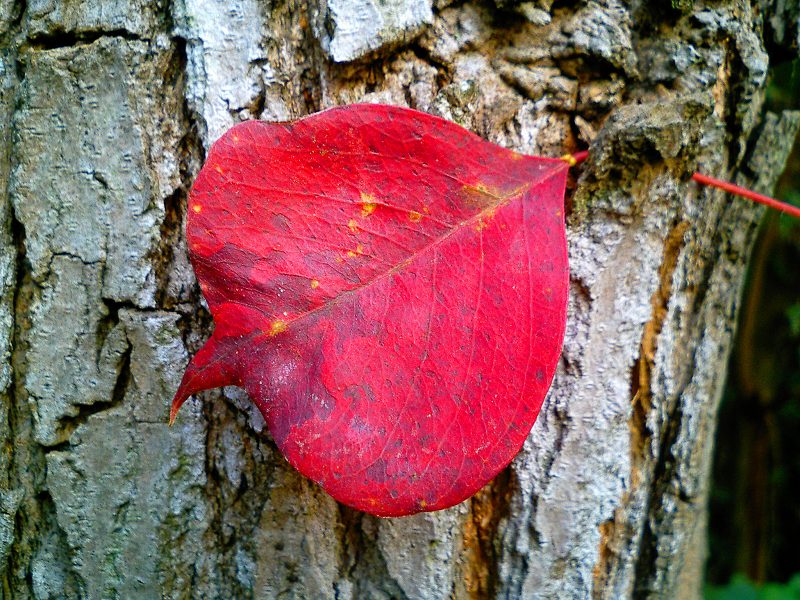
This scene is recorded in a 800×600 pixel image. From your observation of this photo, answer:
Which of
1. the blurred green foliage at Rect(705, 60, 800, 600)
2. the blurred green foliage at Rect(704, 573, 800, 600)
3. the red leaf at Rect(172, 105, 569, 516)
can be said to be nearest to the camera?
the red leaf at Rect(172, 105, 569, 516)

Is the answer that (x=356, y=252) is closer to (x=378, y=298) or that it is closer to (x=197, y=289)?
(x=378, y=298)

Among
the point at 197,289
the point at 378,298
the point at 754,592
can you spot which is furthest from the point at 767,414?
the point at 197,289

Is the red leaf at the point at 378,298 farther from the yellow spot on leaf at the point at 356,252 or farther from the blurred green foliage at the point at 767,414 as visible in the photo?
the blurred green foliage at the point at 767,414

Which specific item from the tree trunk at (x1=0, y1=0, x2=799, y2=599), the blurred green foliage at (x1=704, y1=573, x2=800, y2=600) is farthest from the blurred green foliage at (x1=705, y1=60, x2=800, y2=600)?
the tree trunk at (x1=0, y1=0, x2=799, y2=599)

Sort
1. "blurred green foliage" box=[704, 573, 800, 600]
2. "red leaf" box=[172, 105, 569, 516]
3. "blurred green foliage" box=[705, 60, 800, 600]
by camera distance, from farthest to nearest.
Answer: "blurred green foliage" box=[705, 60, 800, 600] < "blurred green foliage" box=[704, 573, 800, 600] < "red leaf" box=[172, 105, 569, 516]

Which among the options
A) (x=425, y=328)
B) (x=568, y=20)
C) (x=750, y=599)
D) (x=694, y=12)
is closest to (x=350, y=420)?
(x=425, y=328)

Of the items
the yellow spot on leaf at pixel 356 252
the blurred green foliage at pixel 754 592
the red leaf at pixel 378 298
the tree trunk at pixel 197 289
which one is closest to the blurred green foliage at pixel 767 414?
the blurred green foliage at pixel 754 592

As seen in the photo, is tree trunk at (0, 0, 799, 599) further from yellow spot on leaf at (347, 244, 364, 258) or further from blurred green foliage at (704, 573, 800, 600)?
blurred green foliage at (704, 573, 800, 600)
